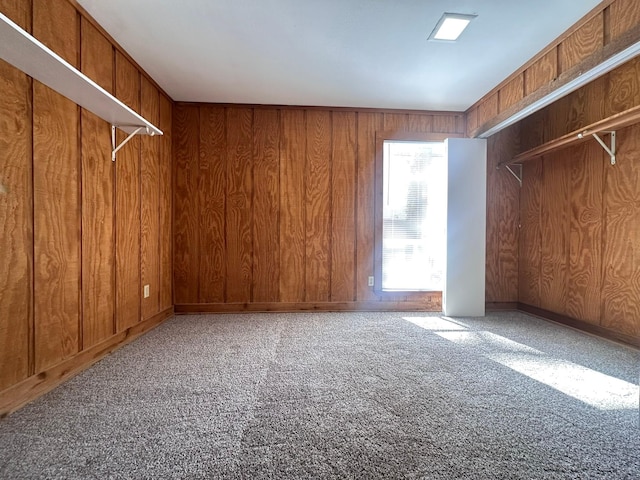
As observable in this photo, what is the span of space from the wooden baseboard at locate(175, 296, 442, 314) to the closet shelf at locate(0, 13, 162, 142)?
2.06 meters

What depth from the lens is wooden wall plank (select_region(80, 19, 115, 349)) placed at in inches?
75.4

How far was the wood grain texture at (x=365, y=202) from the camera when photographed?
3.38 metres

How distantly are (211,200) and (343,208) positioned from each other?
5.26 ft

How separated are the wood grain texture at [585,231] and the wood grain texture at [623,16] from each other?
123 cm

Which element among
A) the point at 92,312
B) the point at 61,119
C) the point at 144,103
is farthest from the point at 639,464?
the point at 144,103

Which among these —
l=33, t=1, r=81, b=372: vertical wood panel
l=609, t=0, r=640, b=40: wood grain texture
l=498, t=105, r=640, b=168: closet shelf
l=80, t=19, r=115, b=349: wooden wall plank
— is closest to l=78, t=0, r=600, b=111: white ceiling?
l=609, t=0, r=640, b=40: wood grain texture

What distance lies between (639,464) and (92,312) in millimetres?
3091

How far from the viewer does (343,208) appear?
3361 millimetres

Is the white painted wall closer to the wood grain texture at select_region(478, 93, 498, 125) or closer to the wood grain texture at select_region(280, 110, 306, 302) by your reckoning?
the wood grain texture at select_region(478, 93, 498, 125)

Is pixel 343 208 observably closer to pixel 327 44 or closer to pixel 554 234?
pixel 327 44

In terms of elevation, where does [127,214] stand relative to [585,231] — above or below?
above

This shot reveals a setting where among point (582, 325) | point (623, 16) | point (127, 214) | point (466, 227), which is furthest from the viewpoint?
point (466, 227)

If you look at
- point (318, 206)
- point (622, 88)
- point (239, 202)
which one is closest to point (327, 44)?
point (318, 206)

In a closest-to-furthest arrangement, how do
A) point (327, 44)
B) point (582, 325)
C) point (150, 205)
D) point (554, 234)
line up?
point (327, 44)
point (582, 325)
point (150, 205)
point (554, 234)
